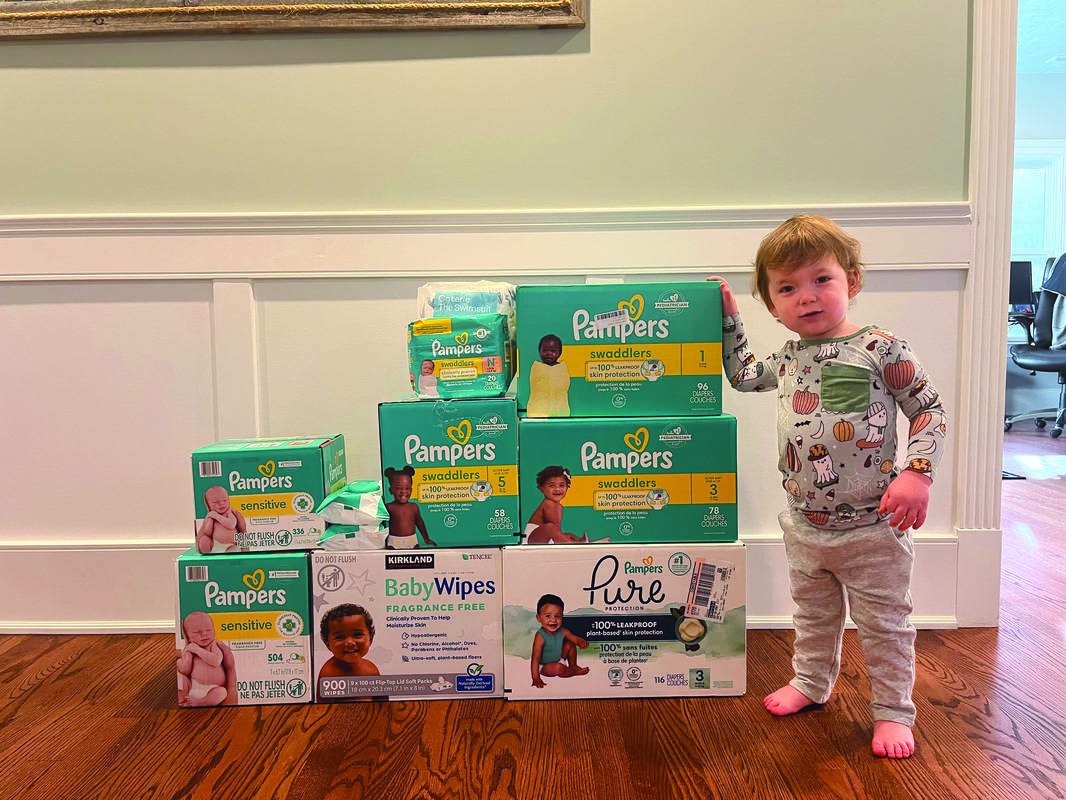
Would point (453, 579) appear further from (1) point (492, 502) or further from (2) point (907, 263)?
(2) point (907, 263)

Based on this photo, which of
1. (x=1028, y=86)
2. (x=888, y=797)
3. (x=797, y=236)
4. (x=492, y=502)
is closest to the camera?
(x=888, y=797)

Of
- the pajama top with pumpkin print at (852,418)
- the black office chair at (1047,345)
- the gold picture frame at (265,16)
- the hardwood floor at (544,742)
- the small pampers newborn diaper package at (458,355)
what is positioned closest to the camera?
the hardwood floor at (544,742)

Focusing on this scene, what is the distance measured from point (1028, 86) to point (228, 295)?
607 centimetres

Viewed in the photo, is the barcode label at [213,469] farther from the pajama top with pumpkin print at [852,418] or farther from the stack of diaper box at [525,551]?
the pajama top with pumpkin print at [852,418]

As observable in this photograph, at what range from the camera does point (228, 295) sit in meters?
1.71

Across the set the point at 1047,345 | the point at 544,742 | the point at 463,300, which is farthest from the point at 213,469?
the point at 1047,345

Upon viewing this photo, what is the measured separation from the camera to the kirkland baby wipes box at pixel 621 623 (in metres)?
1.36

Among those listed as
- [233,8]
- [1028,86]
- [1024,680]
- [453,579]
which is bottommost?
[1024,680]

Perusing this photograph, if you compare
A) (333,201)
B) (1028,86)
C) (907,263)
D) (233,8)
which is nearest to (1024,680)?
(907,263)

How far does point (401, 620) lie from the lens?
53.8 inches

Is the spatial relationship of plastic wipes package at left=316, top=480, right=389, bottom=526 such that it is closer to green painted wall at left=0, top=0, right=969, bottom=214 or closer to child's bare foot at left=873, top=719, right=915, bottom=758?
green painted wall at left=0, top=0, right=969, bottom=214

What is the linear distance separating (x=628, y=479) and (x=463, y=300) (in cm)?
46

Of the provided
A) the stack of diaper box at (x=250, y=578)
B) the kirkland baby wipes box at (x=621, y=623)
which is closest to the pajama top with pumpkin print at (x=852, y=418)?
the kirkland baby wipes box at (x=621, y=623)

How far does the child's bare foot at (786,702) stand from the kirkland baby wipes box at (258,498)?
89 centimetres
